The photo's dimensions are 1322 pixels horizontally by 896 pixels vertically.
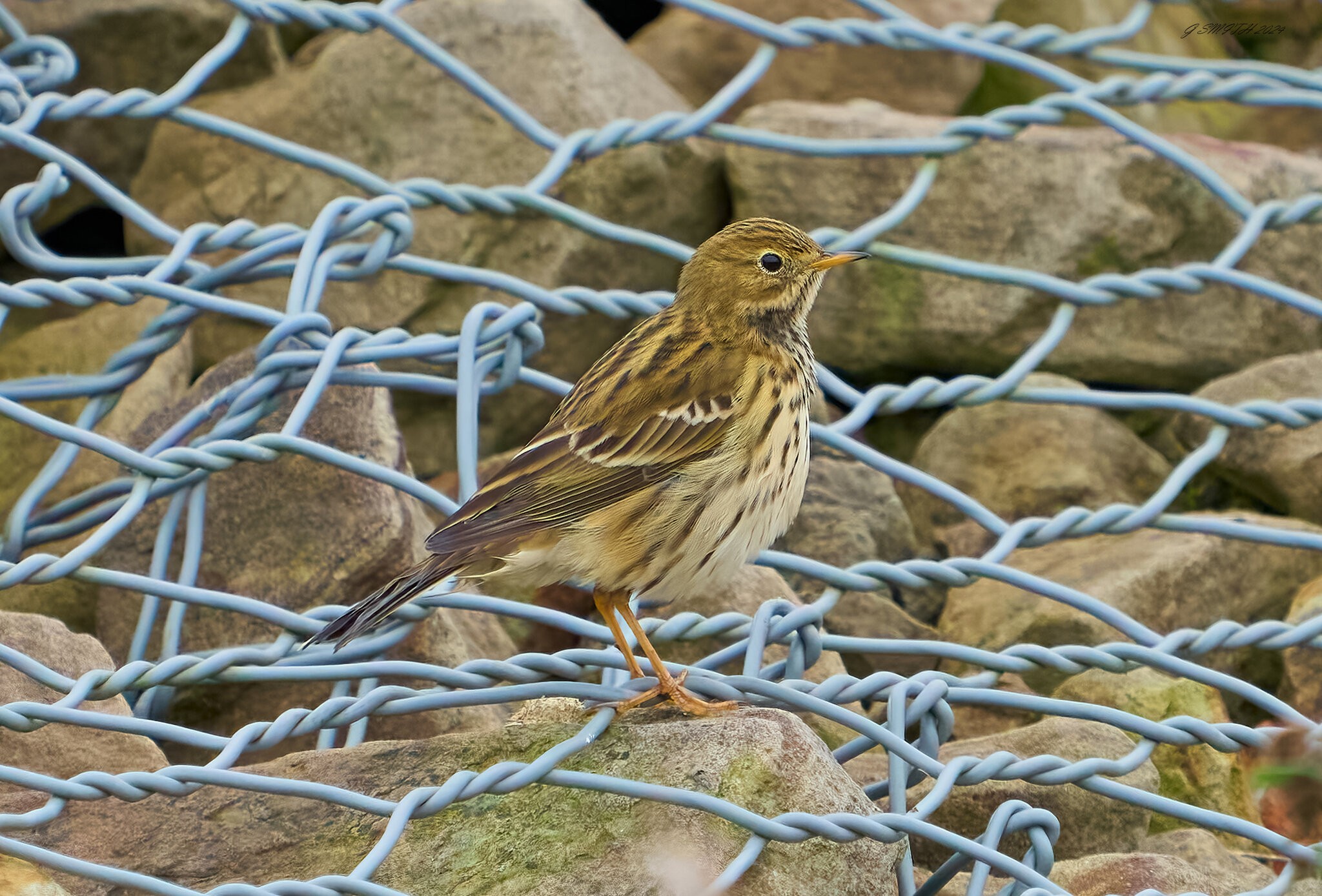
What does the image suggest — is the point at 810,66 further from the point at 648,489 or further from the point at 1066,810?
the point at 1066,810

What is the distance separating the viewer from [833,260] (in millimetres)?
3289

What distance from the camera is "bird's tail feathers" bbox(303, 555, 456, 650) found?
2451mm

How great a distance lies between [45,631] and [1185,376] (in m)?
3.60

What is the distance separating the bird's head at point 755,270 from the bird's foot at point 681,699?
0.91 metres

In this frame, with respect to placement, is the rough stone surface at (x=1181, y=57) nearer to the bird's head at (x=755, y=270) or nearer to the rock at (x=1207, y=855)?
the bird's head at (x=755, y=270)

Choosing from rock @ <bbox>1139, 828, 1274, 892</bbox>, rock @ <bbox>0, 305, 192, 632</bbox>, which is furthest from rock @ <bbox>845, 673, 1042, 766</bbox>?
rock @ <bbox>0, 305, 192, 632</bbox>

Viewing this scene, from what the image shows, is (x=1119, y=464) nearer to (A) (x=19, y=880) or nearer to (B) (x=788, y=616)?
(B) (x=788, y=616)

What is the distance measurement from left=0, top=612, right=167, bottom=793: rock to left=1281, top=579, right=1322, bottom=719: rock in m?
2.57

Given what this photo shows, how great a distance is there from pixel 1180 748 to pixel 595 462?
1473mm

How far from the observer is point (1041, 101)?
4398 millimetres

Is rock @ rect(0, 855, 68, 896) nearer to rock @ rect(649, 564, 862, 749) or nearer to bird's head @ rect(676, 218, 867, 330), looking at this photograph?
rock @ rect(649, 564, 862, 749)

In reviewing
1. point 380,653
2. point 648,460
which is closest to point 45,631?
point 380,653

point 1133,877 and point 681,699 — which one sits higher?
point 681,699

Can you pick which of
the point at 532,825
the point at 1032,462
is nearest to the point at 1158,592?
the point at 1032,462
